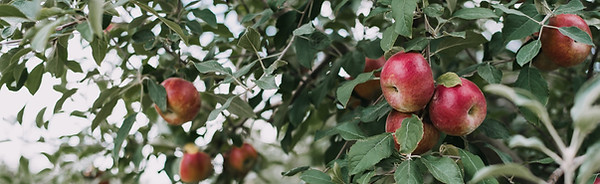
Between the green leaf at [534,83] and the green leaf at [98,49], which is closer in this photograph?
the green leaf at [534,83]

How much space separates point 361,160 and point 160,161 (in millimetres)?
1073

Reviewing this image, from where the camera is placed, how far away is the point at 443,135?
3.40 ft

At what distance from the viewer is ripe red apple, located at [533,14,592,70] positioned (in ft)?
3.35

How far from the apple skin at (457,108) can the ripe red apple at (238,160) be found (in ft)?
3.37

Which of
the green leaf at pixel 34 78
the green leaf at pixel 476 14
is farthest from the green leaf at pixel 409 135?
the green leaf at pixel 34 78

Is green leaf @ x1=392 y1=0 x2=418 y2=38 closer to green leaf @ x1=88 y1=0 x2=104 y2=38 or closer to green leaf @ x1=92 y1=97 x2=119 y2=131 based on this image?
green leaf @ x1=88 y1=0 x2=104 y2=38

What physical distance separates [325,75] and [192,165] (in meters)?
0.58

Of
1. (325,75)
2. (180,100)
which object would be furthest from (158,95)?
(325,75)

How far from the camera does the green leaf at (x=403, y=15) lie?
88 centimetres

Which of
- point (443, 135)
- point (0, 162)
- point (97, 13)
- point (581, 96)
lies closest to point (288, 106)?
point (443, 135)

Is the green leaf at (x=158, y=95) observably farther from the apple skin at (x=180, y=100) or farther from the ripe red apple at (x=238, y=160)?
the ripe red apple at (x=238, y=160)

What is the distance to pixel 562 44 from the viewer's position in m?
1.02

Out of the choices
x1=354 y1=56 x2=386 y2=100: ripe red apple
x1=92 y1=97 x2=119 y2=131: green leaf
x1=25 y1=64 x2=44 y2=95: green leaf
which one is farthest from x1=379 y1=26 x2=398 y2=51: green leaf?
x1=25 y1=64 x2=44 y2=95: green leaf

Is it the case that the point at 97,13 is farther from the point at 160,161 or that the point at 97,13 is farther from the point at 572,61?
the point at 160,161
